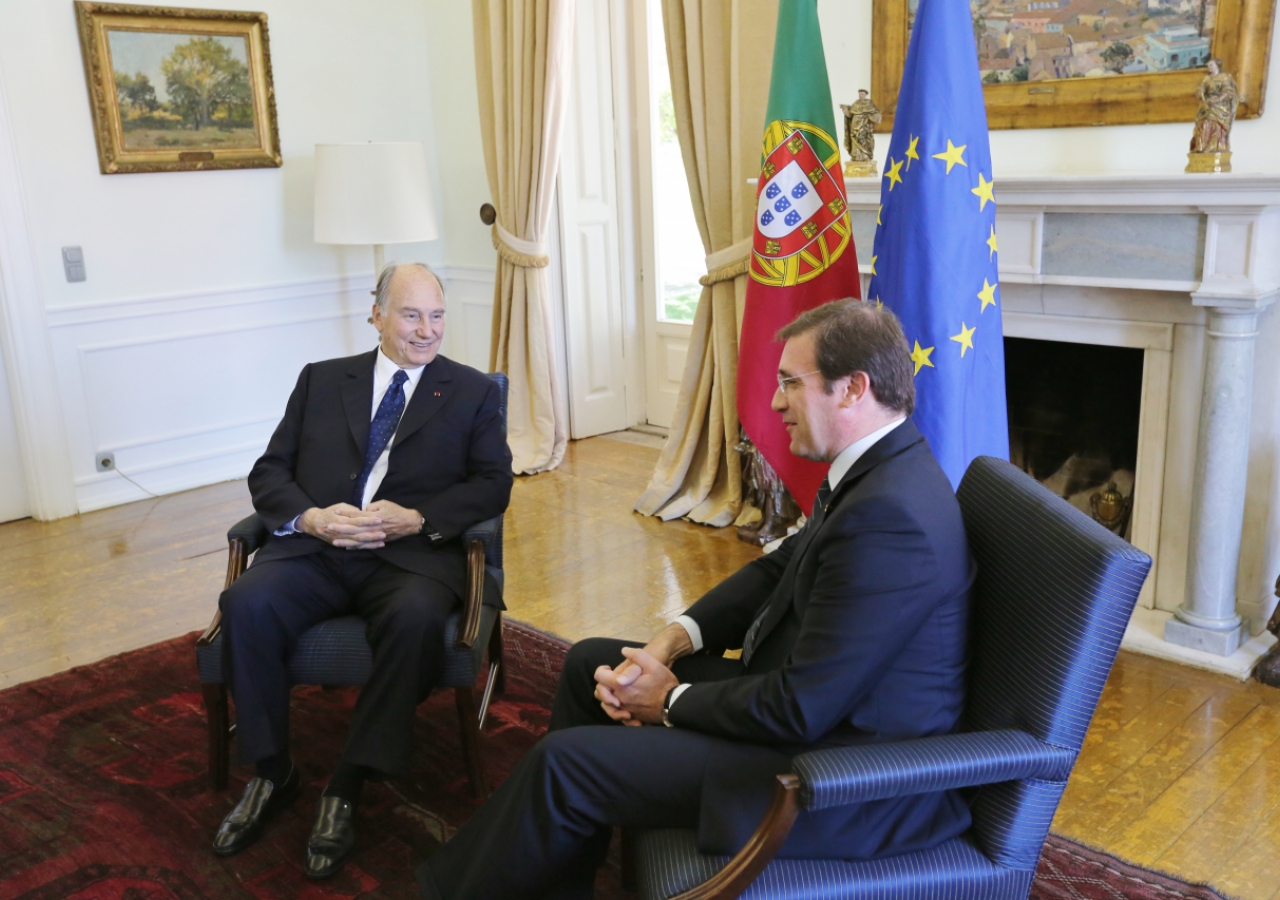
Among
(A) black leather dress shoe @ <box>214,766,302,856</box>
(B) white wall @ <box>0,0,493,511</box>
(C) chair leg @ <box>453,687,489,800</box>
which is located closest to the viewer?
(A) black leather dress shoe @ <box>214,766,302,856</box>

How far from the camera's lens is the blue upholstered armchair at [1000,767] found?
1422 millimetres

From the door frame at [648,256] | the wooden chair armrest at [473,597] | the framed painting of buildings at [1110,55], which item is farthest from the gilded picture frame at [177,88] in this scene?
the wooden chair armrest at [473,597]

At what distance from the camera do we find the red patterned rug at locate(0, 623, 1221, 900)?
2.15 metres

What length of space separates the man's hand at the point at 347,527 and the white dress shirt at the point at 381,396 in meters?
0.08

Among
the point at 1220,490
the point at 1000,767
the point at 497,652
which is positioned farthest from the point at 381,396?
the point at 1220,490

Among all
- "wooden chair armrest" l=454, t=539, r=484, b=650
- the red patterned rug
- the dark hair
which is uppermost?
the dark hair

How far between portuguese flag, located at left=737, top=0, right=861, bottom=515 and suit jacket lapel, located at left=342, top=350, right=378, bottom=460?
1324 millimetres

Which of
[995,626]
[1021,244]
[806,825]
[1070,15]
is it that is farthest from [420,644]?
[1070,15]

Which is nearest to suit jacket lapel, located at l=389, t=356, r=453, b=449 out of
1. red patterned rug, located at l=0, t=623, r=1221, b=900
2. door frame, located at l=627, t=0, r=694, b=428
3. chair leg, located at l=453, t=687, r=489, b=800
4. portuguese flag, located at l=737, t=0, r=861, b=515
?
chair leg, located at l=453, t=687, r=489, b=800

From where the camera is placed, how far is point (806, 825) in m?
1.50

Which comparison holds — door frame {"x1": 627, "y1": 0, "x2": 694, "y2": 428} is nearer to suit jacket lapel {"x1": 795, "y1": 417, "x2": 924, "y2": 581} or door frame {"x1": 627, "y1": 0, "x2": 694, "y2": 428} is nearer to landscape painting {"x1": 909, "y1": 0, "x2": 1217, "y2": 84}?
landscape painting {"x1": 909, "y1": 0, "x2": 1217, "y2": 84}

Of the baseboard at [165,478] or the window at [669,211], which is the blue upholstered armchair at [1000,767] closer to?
the window at [669,211]

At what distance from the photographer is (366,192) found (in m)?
4.72

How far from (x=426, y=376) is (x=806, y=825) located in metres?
Result: 1.56
